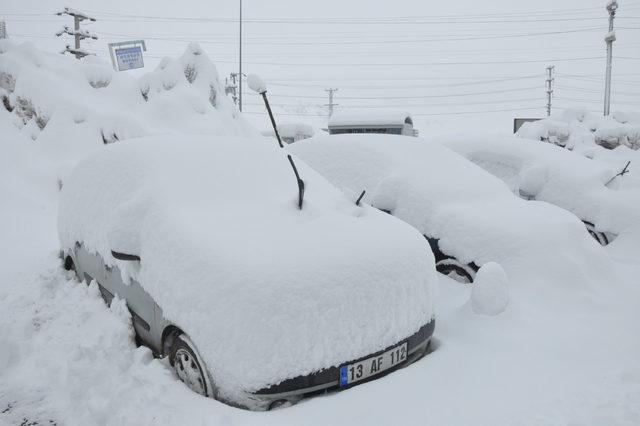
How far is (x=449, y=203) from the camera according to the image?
4219 millimetres

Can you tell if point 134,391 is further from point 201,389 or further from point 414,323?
point 414,323

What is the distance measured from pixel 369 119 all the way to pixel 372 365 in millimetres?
12205

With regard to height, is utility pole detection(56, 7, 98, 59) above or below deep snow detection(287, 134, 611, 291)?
above

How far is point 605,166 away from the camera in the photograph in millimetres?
6637

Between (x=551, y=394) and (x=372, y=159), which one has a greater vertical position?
(x=372, y=159)

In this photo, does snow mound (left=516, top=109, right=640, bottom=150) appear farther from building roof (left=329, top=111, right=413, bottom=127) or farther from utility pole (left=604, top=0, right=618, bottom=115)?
building roof (left=329, top=111, right=413, bottom=127)

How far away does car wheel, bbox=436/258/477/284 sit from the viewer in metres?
3.79

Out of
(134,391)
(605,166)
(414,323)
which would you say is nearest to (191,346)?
(134,391)

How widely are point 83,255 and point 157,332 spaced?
159cm

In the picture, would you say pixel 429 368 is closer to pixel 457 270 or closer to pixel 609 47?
pixel 457 270

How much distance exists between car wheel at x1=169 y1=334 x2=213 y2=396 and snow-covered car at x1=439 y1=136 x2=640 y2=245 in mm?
5274

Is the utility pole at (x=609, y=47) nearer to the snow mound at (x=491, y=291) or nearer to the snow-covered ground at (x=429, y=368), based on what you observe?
the snow-covered ground at (x=429, y=368)

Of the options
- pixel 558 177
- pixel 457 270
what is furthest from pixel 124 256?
pixel 558 177

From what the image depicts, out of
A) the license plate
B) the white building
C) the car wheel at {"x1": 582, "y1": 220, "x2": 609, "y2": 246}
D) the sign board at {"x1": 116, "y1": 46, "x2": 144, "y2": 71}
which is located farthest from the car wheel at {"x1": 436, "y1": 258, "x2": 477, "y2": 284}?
the sign board at {"x1": 116, "y1": 46, "x2": 144, "y2": 71}
